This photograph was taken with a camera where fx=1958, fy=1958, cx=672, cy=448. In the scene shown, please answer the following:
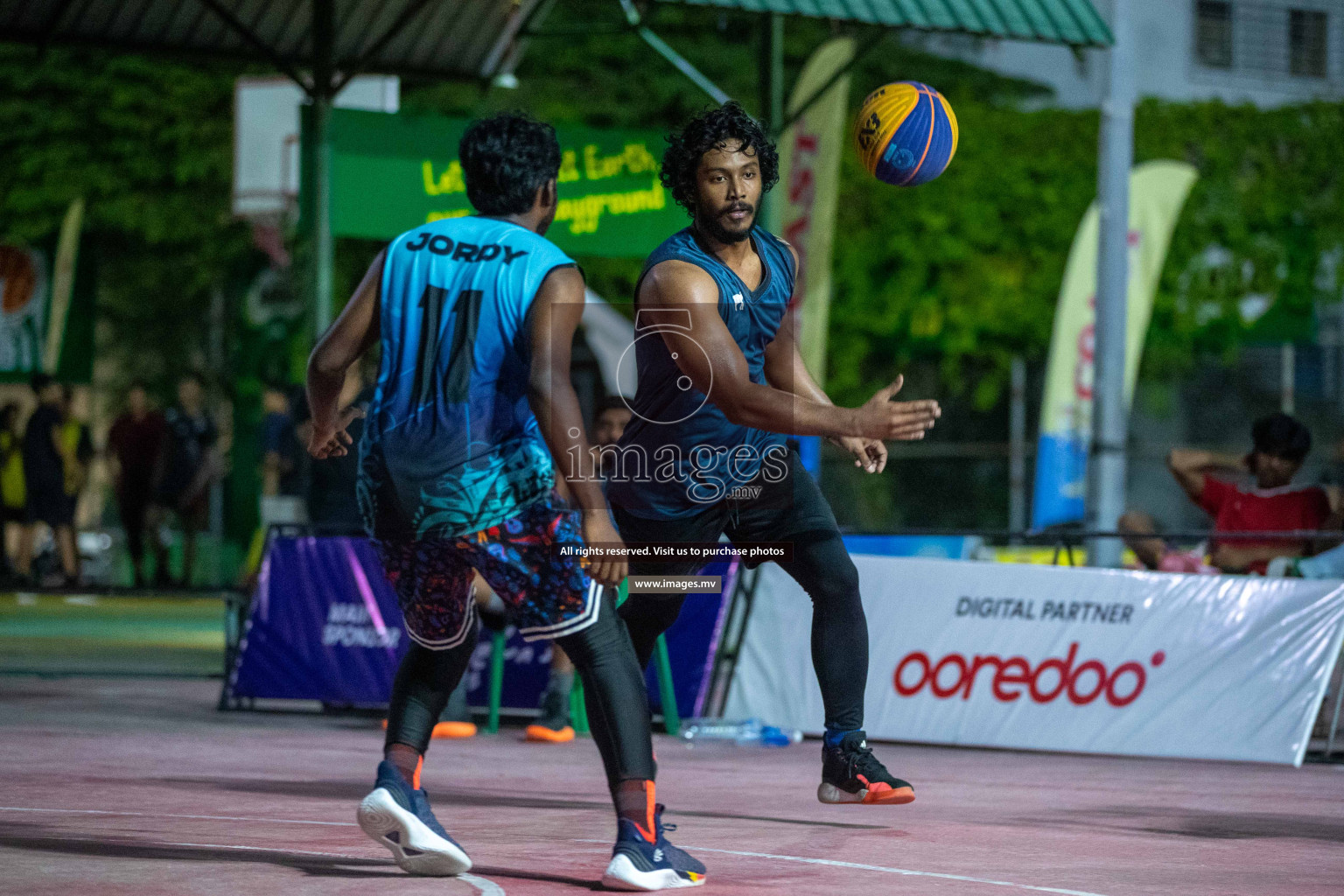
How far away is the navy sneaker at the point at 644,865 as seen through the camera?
16.4ft

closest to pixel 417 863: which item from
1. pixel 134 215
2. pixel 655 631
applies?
pixel 655 631

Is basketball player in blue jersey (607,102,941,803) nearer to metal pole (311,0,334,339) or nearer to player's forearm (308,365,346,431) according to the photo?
player's forearm (308,365,346,431)

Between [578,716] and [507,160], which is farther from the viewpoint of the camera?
[578,716]

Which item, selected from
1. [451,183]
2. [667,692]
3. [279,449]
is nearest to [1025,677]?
[667,692]

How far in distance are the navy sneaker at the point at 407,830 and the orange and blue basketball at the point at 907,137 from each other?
10.7 feet

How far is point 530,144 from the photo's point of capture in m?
5.30

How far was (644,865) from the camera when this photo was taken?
5.02m

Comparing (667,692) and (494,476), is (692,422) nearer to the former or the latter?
(494,476)

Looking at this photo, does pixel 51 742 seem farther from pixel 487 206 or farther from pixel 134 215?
pixel 134 215

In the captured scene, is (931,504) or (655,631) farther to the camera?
(931,504)

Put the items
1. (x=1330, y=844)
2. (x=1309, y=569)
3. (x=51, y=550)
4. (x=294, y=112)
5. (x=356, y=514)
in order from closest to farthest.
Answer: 1. (x=1330, y=844)
2. (x=1309, y=569)
3. (x=356, y=514)
4. (x=294, y=112)
5. (x=51, y=550)

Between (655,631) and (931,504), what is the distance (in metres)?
20.8

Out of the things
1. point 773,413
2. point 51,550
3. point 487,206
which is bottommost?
point 51,550

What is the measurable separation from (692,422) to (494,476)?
1.21 m
